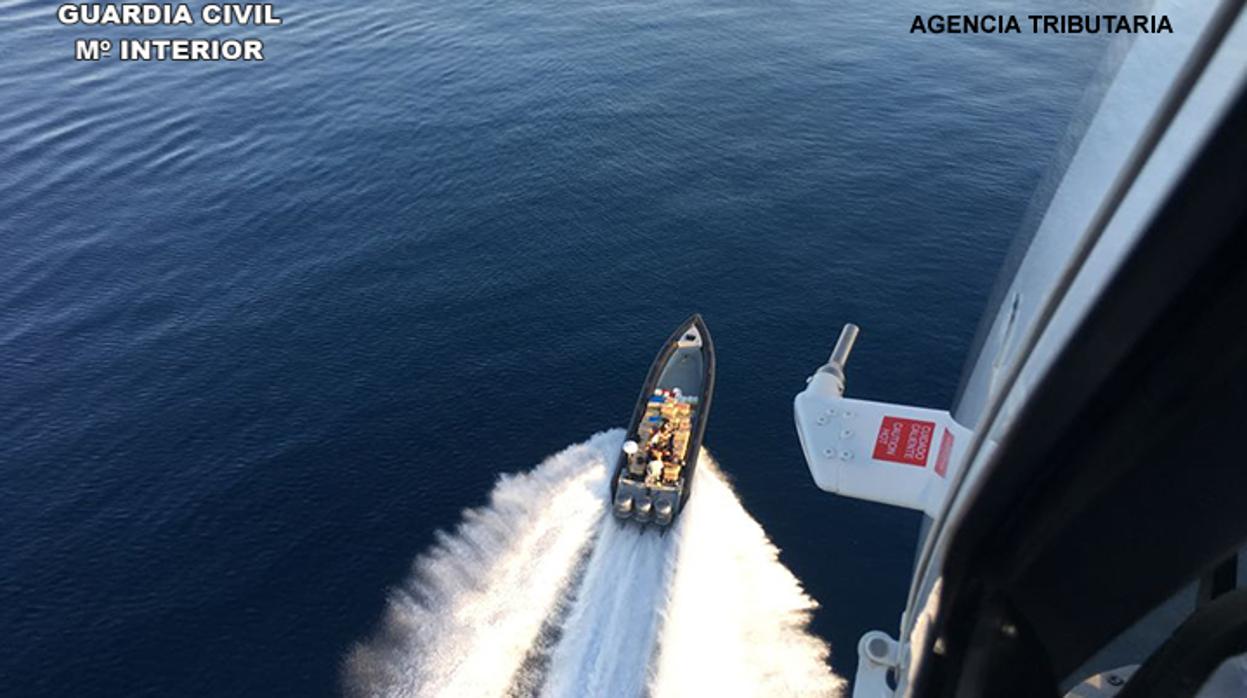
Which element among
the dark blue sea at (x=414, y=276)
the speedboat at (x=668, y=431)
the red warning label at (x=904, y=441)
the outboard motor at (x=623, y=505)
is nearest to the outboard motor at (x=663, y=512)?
the speedboat at (x=668, y=431)

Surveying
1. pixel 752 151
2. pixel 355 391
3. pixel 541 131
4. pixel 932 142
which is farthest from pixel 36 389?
pixel 932 142

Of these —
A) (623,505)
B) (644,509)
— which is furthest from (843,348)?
(623,505)

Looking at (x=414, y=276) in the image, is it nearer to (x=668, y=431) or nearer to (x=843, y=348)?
(x=668, y=431)

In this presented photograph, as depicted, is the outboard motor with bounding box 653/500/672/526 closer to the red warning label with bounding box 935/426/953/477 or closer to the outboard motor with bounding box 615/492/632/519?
the outboard motor with bounding box 615/492/632/519

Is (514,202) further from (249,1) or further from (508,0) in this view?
(249,1)

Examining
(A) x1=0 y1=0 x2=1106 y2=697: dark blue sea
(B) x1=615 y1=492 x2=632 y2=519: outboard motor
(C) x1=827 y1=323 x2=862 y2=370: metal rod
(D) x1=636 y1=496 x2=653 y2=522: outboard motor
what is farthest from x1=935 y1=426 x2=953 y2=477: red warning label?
(B) x1=615 y1=492 x2=632 y2=519: outboard motor
